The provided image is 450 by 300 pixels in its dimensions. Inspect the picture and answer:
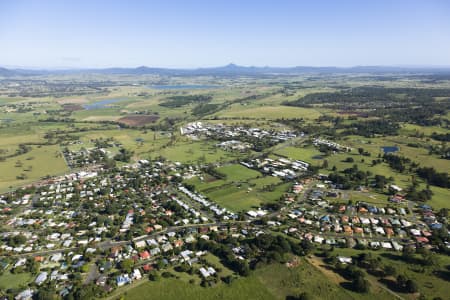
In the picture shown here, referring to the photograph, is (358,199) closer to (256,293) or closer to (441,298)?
(441,298)

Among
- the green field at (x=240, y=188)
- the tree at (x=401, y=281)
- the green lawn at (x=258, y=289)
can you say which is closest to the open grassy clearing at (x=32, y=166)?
the green field at (x=240, y=188)

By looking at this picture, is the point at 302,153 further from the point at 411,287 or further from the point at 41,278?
the point at 41,278

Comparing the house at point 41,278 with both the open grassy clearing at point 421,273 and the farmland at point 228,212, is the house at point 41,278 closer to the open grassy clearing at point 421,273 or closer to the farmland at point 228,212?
the farmland at point 228,212

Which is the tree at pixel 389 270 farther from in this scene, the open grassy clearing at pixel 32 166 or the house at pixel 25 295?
the open grassy clearing at pixel 32 166

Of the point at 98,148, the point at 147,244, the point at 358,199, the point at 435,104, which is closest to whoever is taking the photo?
the point at 147,244

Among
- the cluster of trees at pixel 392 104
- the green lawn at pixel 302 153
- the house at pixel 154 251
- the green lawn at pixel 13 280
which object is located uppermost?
the cluster of trees at pixel 392 104

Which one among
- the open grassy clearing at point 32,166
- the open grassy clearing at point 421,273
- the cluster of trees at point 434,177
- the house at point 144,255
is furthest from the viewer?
the open grassy clearing at point 32,166

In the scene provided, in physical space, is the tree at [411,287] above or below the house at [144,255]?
above

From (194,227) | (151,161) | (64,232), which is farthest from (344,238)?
(151,161)

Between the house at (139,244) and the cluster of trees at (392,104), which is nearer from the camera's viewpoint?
the house at (139,244)

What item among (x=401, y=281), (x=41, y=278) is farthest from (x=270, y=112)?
(x=41, y=278)

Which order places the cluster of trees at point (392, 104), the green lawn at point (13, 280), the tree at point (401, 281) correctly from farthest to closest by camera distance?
the cluster of trees at point (392, 104), the green lawn at point (13, 280), the tree at point (401, 281)
